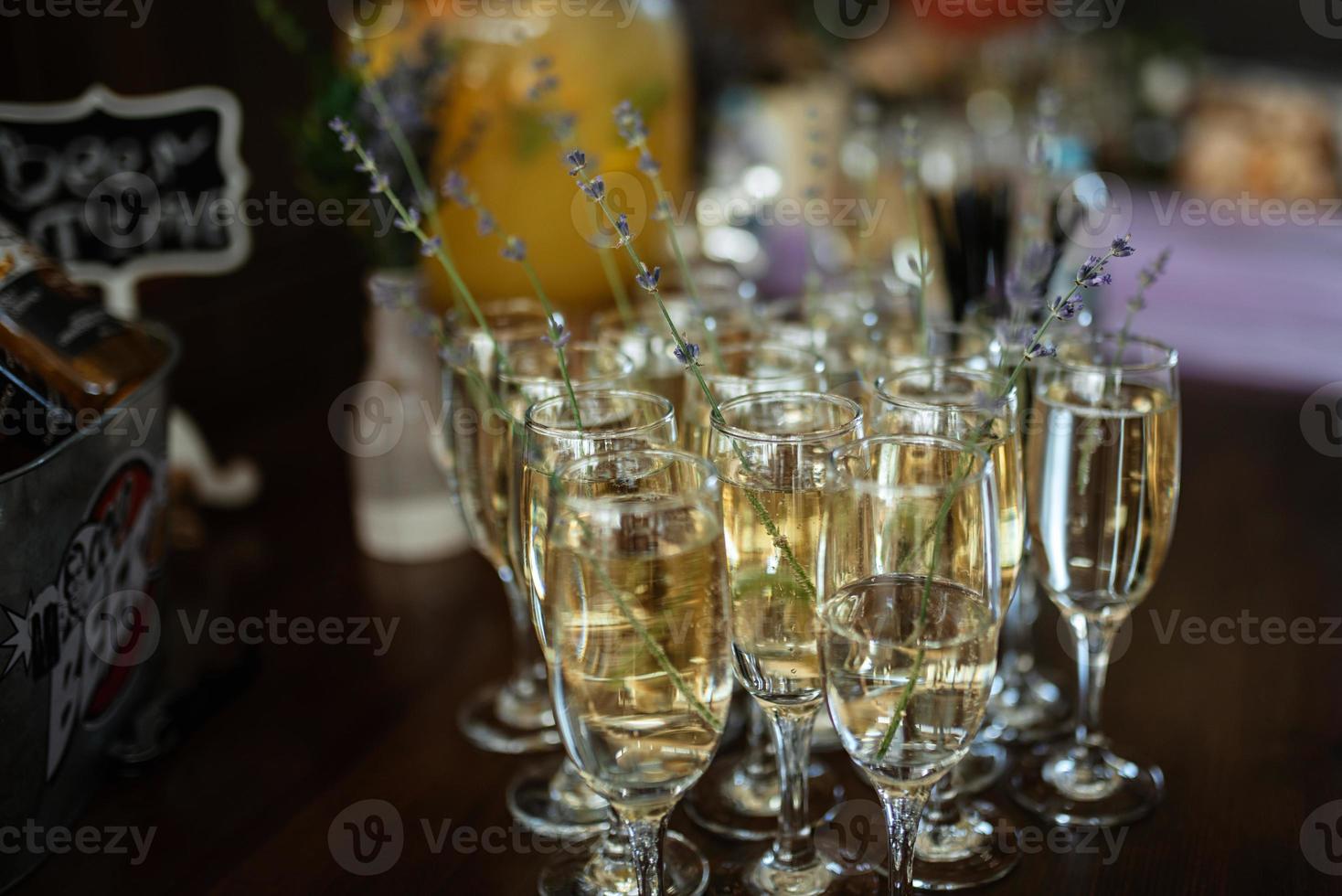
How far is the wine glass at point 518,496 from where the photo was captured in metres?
0.88

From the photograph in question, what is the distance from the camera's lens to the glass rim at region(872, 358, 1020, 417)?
768mm

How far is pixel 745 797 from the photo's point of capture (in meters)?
0.93

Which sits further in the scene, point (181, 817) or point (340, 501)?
point (340, 501)

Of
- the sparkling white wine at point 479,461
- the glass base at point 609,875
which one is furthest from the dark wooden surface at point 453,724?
the sparkling white wine at point 479,461

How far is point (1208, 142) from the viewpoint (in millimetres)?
2434

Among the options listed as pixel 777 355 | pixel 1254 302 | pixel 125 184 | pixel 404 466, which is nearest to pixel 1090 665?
pixel 777 355

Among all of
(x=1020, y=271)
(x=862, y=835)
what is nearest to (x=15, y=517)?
(x=862, y=835)

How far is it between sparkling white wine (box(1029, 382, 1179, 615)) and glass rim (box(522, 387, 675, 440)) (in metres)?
0.27

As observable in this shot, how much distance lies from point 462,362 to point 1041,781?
53 centimetres

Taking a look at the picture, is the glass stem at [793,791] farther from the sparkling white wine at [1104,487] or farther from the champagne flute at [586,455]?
the sparkling white wine at [1104,487]

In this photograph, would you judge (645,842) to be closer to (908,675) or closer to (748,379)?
(908,675)

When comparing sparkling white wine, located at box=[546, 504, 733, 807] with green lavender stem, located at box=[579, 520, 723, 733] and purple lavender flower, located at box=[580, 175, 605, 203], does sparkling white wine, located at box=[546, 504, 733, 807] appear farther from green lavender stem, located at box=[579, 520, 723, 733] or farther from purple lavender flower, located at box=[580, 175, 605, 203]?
purple lavender flower, located at box=[580, 175, 605, 203]

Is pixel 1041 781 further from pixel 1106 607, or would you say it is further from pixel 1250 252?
pixel 1250 252

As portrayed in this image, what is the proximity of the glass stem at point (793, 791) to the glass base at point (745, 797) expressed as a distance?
55mm
